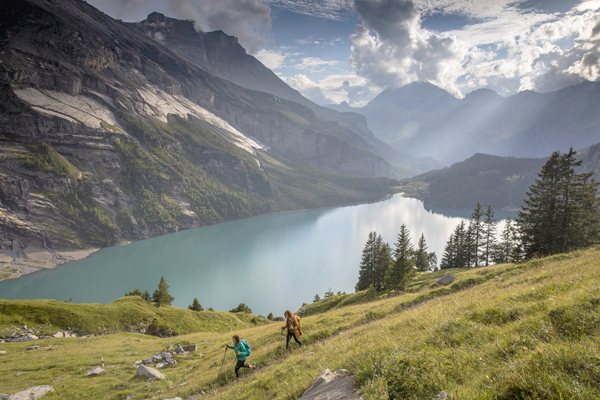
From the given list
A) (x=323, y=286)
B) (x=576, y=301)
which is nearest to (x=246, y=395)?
(x=576, y=301)

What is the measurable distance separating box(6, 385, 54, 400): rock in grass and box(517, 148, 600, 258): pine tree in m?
46.2

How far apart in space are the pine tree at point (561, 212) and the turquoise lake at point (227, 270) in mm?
63196

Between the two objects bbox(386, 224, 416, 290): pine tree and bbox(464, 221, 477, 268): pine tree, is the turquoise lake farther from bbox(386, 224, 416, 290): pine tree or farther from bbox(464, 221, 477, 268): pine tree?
bbox(386, 224, 416, 290): pine tree

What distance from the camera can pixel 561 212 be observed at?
32.4 meters

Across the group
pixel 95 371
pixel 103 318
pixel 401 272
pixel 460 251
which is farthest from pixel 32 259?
pixel 460 251

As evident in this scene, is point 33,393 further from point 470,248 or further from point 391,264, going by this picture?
point 470,248

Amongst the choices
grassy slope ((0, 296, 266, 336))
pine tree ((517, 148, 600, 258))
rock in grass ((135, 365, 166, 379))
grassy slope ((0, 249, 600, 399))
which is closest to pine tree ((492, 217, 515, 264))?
pine tree ((517, 148, 600, 258))

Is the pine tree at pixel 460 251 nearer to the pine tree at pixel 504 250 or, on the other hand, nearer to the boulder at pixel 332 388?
the pine tree at pixel 504 250

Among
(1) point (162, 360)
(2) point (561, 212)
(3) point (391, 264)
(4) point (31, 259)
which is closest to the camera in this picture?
(1) point (162, 360)

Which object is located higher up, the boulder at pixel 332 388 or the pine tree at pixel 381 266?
the boulder at pixel 332 388

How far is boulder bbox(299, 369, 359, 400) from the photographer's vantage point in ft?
18.4

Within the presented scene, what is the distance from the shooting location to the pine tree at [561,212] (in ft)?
102

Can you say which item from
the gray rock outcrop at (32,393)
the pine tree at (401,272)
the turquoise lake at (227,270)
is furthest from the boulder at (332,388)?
the turquoise lake at (227,270)

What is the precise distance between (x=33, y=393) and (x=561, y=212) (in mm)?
53215
